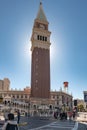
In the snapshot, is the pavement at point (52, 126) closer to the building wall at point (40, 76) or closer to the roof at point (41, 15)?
the building wall at point (40, 76)

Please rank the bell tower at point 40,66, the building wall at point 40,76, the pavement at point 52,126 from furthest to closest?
1. the bell tower at point 40,66
2. the building wall at point 40,76
3. the pavement at point 52,126

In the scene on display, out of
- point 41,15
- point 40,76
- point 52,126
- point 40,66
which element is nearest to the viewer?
point 52,126

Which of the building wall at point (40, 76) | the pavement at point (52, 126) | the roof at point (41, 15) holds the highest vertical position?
the roof at point (41, 15)

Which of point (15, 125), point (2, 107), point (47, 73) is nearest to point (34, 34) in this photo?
point (47, 73)

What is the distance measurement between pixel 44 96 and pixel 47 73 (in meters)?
10.3

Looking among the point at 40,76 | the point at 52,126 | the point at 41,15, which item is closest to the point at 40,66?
the point at 40,76

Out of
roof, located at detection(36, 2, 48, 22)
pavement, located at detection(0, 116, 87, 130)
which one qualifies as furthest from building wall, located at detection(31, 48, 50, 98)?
pavement, located at detection(0, 116, 87, 130)

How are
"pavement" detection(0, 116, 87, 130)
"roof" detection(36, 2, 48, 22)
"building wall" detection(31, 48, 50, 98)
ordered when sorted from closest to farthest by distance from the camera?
"pavement" detection(0, 116, 87, 130) < "building wall" detection(31, 48, 50, 98) < "roof" detection(36, 2, 48, 22)

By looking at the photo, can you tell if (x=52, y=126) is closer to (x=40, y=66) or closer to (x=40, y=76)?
(x=40, y=76)

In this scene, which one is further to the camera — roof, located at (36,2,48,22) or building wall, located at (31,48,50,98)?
roof, located at (36,2,48,22)

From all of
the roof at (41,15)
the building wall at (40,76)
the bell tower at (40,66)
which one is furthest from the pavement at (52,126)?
the roof at (41,15)

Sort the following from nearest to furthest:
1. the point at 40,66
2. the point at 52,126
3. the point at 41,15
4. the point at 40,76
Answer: the point at 52,126 < the point at 40,76 < the point at 40,66 < the point at 41,15

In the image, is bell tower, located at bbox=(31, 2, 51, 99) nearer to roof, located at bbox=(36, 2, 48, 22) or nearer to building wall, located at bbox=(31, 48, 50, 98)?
building wall, located at bbox=(31, 48, 50, 98)

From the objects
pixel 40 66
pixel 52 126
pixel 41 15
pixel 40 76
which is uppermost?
pixel 41 15
